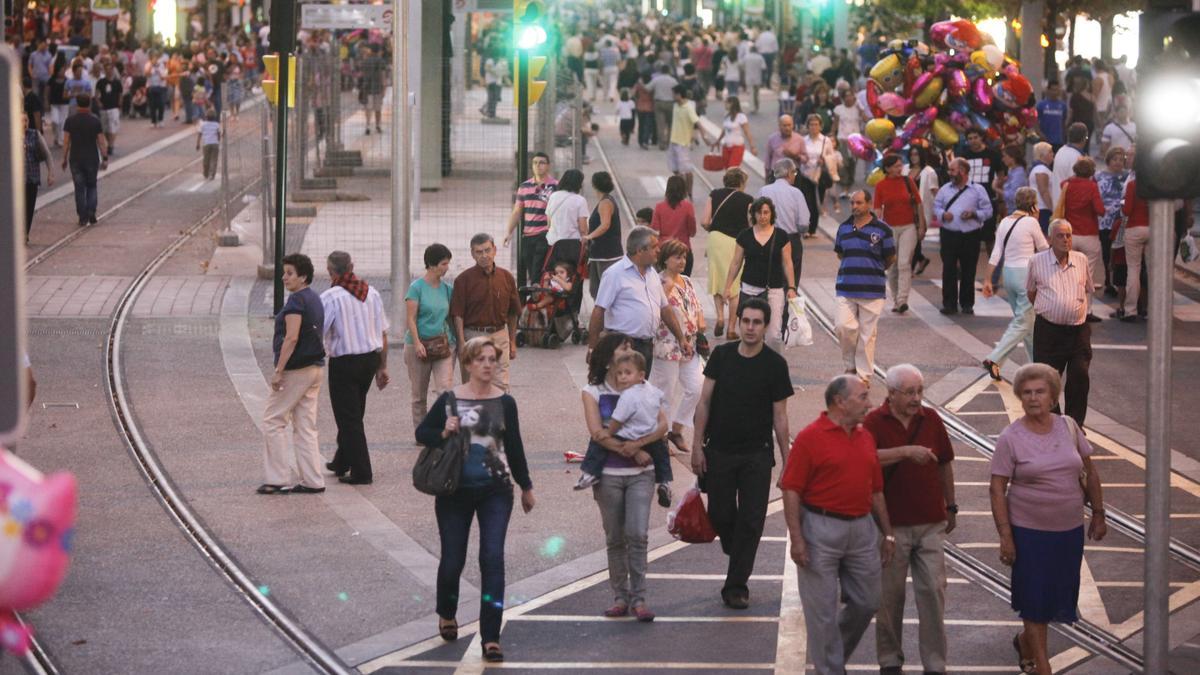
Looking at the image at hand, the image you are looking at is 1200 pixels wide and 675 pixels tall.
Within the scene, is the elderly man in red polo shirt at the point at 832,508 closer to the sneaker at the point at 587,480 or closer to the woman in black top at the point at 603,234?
the sneaker at the point at 587,480

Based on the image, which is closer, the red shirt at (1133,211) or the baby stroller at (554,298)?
the baby stroller at (554,298)

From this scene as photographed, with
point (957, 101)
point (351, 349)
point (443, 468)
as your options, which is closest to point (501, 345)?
point (351, 349)

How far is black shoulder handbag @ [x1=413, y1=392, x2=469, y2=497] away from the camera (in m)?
9.44

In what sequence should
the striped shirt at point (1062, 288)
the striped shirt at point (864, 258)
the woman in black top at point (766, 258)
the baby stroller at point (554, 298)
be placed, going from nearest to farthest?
the striped shirt at point (1062, 288) → the woman in black top at point (766, 258) → the striped shirt at point (864, 258) → the baby stroller at point (554, 298)

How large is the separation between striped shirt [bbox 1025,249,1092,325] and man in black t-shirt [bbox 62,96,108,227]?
1598 centimetres

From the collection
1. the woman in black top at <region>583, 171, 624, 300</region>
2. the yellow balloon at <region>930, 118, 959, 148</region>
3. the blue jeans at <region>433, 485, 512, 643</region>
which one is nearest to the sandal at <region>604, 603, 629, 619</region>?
the blue jeans at <region>433, 485, 512, 643</region>

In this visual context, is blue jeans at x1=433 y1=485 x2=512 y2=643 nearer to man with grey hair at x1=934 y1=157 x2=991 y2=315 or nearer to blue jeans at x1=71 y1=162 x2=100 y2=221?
man with grey hair at x1=934 y1=157 x2=991 y2=315

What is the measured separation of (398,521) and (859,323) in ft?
18.4

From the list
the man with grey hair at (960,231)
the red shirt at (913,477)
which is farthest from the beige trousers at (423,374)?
the man with grey hair at (960,231)

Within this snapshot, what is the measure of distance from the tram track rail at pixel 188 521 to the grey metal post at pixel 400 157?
8.75 ft

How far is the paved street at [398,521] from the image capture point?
32.1 feet

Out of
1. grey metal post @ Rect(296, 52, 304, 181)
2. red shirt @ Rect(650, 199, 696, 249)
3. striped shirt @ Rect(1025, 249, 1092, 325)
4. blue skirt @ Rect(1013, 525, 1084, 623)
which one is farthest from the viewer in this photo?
grey metal post @ Rect(296, 52, 304, 181)

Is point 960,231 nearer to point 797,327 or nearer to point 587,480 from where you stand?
point 797,327

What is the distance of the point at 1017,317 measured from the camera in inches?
647
